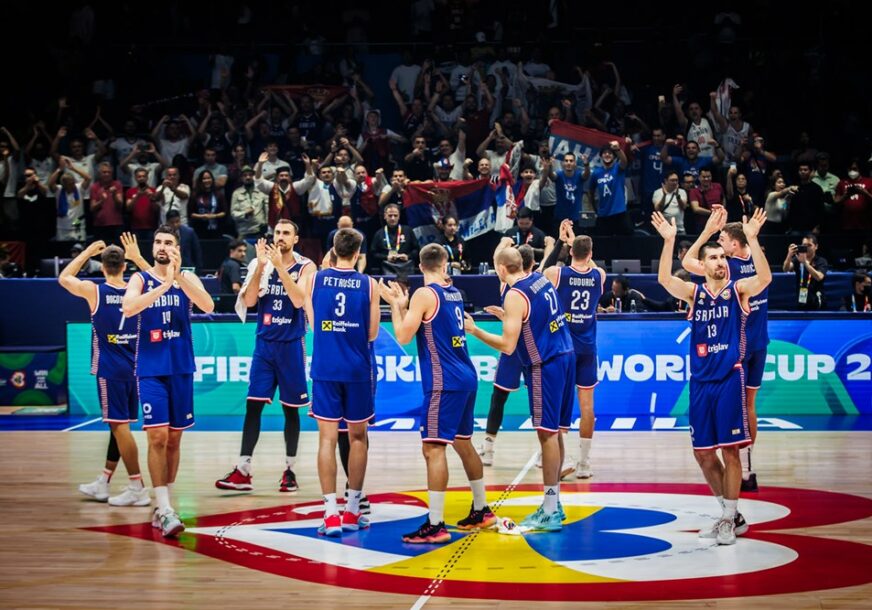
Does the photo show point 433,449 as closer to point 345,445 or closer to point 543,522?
point 543,522

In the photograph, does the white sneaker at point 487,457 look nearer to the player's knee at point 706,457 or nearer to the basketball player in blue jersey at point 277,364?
the basketball player in blue jersey at point 277,364

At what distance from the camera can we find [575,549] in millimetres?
8188

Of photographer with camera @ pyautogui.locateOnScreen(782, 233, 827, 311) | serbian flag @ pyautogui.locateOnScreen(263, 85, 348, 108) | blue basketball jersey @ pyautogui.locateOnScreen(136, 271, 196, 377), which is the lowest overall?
blue basketball jersey @ pyautogui.locateOnScreen(136, 271, 196, 377)

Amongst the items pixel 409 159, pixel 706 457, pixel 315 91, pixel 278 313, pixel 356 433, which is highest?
pixel 315 91

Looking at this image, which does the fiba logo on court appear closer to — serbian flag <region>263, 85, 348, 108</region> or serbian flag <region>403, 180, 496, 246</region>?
serbian flag <region>403, 180, 496, 246</region>

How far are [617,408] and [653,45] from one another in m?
8.96

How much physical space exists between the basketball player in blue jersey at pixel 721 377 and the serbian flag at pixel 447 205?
9.80 m

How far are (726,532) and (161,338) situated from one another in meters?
4.42

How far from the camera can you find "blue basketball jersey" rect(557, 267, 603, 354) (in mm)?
10875

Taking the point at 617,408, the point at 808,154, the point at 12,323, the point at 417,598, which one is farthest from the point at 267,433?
the point at 808,154

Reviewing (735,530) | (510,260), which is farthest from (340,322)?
(735,530)

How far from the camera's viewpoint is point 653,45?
21078 millimetres

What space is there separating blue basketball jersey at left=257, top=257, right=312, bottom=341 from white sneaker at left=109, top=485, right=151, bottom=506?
1746 millimetres

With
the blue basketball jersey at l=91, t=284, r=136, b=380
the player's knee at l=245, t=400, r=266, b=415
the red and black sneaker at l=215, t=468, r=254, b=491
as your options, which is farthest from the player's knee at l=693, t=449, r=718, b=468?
the blue basketball jersey at l=91, t=284, r=136, b=380
